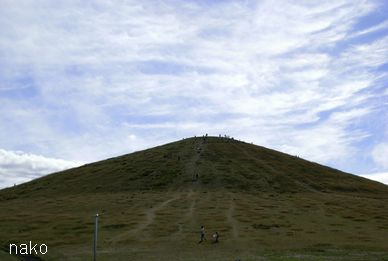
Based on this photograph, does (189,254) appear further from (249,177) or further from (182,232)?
(249,177)

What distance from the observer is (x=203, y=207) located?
7694cm

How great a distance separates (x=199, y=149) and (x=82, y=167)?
2962 cm

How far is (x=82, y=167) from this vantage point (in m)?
123

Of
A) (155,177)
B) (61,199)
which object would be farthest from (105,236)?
(155,177)

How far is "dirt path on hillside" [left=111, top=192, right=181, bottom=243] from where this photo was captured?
57606mm

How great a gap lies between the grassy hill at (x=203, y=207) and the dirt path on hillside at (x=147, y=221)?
5.2 inches

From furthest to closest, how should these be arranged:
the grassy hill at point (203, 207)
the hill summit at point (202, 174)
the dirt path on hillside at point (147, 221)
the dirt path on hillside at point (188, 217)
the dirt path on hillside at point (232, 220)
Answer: the hill summit at point (202, 174), the dirt path on hillside at point (188, 217), the dirt path on hillside at point (232, 220), the dirt path on hillside at point (147, 221), the grassy hill at point (203, 207)

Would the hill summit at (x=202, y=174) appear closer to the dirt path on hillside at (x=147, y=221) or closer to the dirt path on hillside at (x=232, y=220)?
the dirt path on hillside at (x=147, y=221)

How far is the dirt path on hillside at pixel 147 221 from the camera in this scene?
189 ft

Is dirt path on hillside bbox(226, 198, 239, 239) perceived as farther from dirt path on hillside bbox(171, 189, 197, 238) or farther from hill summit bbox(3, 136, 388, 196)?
hill summit bbox(3, 136, 388, 196)

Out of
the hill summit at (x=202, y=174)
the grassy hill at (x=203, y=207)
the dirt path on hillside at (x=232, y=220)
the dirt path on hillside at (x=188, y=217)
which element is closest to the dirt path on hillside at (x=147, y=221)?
the grassy hill at (x=203, y=207)

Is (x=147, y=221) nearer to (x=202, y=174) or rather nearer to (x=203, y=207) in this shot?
(x=203, y=207)

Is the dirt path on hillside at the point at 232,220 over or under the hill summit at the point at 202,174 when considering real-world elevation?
under

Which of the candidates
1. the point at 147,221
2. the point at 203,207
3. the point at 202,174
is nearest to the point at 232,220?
the point at 203,207
